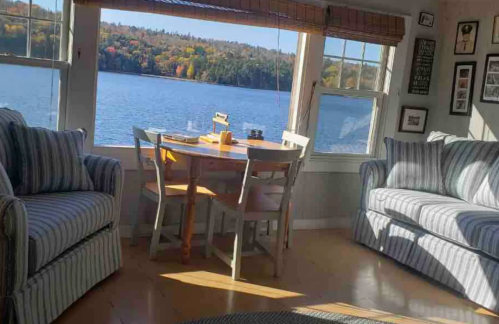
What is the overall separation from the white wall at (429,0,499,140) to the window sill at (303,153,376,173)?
87 cm

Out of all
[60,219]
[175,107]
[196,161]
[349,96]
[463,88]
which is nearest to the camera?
[60,219]

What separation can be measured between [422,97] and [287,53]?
59.9 inches

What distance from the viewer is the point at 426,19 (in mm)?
4973

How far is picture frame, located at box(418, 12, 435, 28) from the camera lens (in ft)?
16.2

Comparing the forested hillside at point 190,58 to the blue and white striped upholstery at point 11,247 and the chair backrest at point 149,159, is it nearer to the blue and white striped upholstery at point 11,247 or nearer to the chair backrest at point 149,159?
the chair backrest at point 149,159

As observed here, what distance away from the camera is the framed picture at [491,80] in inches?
180

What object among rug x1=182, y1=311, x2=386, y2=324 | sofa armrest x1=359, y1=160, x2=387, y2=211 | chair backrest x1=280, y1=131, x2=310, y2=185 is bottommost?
rug x1=182, y1=311, x2=386, y2=324

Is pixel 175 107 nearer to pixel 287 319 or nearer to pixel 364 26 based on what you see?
pixel 364 26

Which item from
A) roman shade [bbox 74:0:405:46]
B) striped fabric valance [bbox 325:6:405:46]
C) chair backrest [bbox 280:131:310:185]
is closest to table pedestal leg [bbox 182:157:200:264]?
chair backrest [bbox 280:131:310:185]

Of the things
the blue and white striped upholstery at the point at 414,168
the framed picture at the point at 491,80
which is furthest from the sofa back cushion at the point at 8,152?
the framed picture at the point at 491,80

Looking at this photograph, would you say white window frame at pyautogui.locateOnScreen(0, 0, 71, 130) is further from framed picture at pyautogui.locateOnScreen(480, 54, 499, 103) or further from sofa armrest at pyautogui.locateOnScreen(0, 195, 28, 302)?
framed picture at pyautogui.locateOnScreen(480, 54, 499, 103)

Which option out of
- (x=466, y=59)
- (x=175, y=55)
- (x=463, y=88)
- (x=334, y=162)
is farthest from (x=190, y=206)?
(x=466, y=59)

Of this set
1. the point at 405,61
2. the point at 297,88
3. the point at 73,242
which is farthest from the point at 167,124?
the point at 405,61

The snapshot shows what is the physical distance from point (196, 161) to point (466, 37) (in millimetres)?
2956
